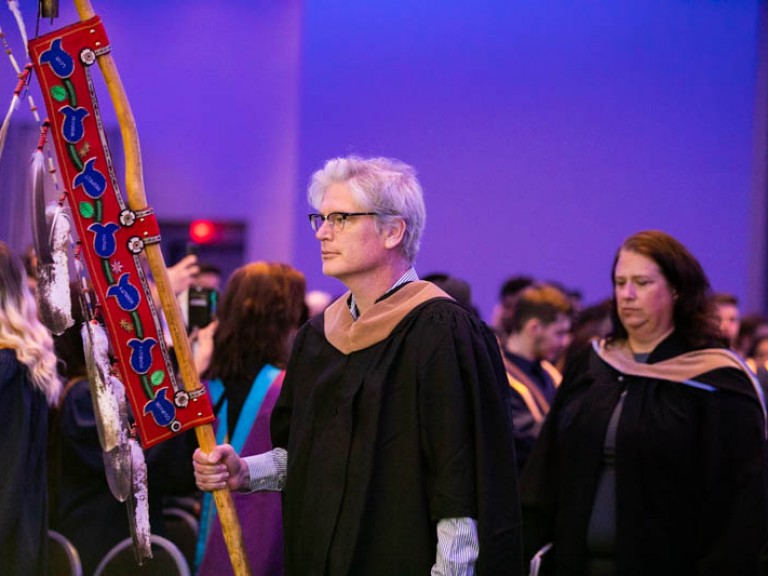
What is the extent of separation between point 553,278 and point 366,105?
77.4 inches

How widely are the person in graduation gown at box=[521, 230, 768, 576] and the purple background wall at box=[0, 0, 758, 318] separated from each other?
5.23 m

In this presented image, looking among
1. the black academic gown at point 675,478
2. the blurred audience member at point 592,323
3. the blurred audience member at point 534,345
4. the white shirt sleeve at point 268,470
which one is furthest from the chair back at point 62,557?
the blurred audience member at point 592,323

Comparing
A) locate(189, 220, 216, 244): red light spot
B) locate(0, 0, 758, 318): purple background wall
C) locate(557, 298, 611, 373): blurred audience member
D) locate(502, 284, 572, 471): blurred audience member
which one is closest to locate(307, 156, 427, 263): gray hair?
locate(502, 284, 572, 471): blurred audience member

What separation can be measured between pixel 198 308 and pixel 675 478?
2057 mm

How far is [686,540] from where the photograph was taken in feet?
11.5

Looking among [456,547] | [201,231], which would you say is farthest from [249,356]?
[201,231]

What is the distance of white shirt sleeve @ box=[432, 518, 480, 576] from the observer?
2.47m

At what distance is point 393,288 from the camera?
9.05ft

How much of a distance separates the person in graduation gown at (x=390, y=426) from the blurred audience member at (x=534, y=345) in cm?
222

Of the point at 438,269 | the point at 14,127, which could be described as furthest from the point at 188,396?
the point at 438,269

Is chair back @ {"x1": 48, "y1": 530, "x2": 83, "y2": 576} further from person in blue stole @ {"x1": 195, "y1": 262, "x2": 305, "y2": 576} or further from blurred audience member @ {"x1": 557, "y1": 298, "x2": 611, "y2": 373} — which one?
blurred audience member @ {"x1": 557, "y1": 298, "x2": 611, "y2": 373}

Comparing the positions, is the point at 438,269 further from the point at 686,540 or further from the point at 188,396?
the point at 188,396

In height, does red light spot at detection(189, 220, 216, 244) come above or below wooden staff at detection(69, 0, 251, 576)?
below

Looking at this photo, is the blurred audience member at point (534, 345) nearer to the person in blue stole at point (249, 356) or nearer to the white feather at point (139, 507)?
the person in blue stole at point (249, 356)
